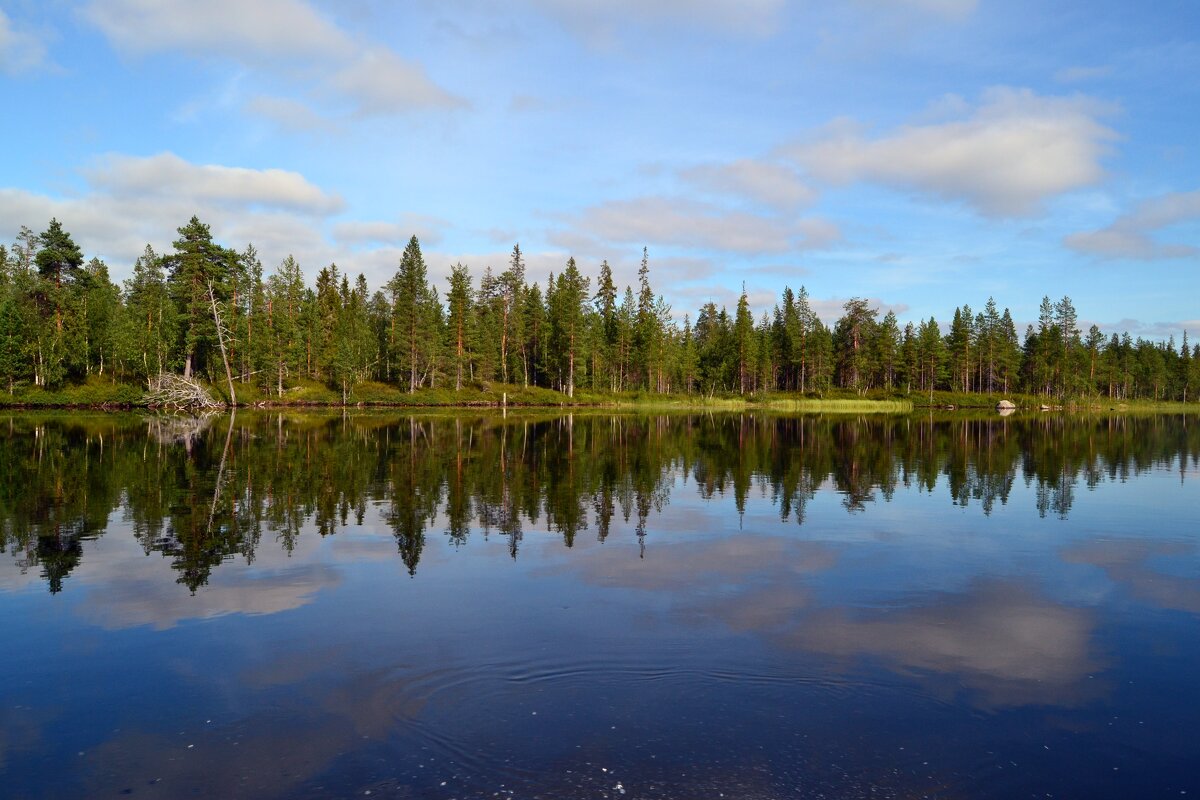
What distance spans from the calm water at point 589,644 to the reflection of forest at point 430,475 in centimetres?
27

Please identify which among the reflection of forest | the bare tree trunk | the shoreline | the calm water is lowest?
the calm water

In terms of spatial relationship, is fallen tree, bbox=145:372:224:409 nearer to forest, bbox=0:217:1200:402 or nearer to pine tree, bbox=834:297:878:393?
forest, bbox=0:217:1200:402

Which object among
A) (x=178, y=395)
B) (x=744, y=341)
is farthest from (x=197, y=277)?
(x=744, y=341)

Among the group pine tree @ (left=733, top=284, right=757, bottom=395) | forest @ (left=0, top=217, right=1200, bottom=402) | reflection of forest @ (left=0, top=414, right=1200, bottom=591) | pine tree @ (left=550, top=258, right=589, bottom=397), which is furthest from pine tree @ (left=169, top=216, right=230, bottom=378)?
pine tree @ (left=733, top=284, right=757, bottom=395)

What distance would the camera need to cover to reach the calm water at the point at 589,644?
24.4 feet

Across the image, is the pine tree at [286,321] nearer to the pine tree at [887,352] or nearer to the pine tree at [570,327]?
the pine tree at [570,327]

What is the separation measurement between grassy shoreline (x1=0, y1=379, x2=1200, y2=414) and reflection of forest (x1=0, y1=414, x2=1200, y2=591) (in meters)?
29.6

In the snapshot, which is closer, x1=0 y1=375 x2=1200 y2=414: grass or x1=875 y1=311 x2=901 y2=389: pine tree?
x1=0 y1=375 x2=1200 y2=414: grass

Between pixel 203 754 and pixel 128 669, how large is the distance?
10.0 feet

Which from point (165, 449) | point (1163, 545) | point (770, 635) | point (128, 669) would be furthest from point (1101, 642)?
point (165, 449)

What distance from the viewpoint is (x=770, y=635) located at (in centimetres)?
1131

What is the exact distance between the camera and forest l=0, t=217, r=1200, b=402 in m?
85.6

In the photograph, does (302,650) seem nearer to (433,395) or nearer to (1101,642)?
(1101,642)

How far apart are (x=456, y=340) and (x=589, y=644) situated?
100.0m
